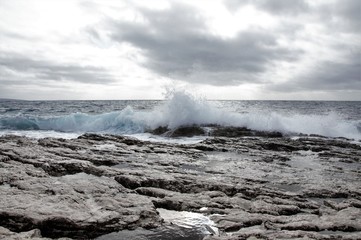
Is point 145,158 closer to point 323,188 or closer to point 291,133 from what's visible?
point 323,188

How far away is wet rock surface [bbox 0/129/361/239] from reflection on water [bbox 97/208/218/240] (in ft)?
0.26

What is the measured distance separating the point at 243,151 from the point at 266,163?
2.24 m

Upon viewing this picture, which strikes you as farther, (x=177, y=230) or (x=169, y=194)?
(x=169, y=194)

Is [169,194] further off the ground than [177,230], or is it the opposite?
[169,194]

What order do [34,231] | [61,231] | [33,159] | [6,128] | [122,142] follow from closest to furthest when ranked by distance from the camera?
[34,231] < [61,231] < [33,159] < [122,142] < [6,128]

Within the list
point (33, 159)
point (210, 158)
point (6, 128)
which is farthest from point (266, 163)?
point (6, 128)

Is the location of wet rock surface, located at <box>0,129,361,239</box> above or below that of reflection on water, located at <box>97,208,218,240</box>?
above

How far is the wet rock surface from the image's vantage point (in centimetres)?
446

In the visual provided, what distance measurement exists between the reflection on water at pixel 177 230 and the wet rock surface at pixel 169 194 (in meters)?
0.08

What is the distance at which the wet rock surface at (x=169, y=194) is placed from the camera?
4.46m

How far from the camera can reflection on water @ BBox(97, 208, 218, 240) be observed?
443 centimetres

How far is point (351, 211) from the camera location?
17.8ft

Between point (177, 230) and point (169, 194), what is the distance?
53.8 inches

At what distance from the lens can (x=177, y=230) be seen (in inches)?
184
